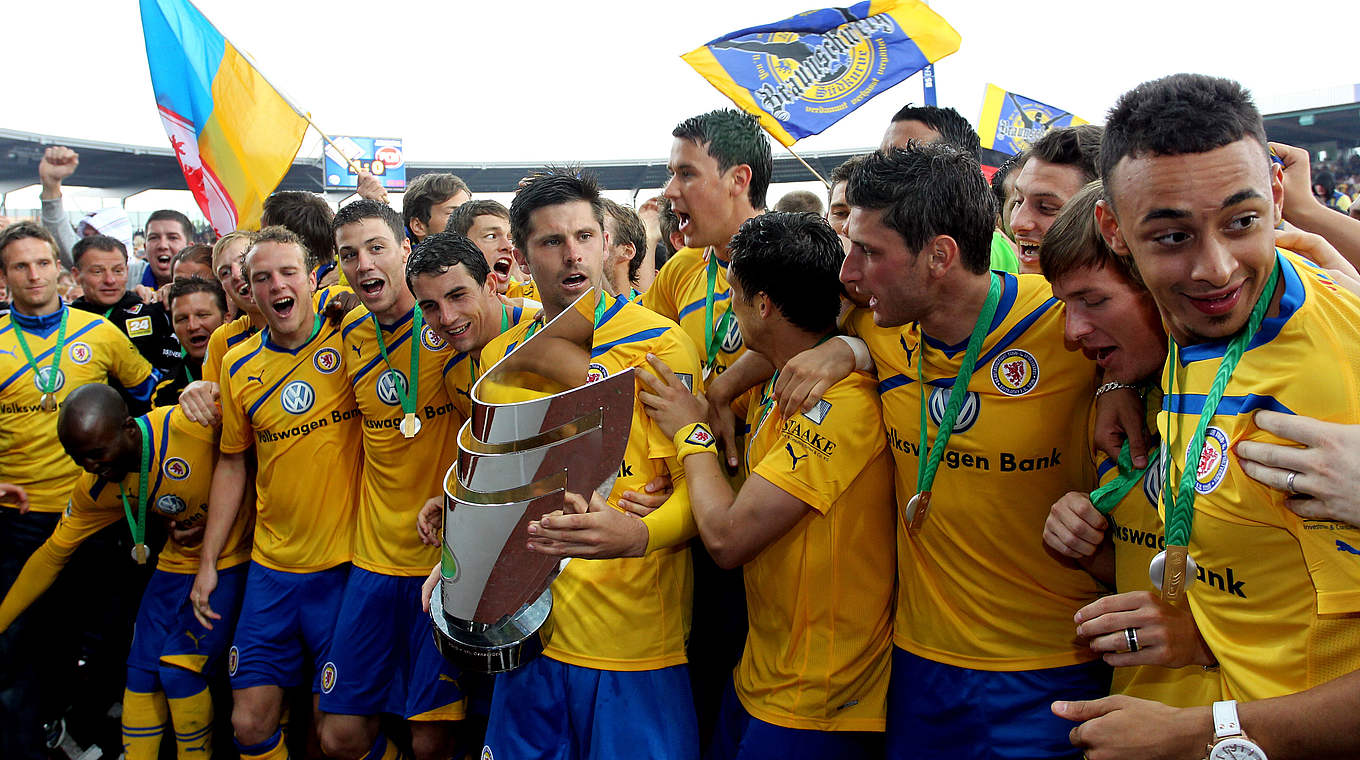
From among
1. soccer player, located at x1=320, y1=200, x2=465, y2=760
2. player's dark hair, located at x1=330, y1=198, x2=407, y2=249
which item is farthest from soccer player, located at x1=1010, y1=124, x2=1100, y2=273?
player's dark hair, located at x1=330, y1=198, x2=407, y2=249

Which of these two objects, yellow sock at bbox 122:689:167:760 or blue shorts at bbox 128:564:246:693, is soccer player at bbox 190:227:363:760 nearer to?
blue shorts at bbox 128:564:246:693

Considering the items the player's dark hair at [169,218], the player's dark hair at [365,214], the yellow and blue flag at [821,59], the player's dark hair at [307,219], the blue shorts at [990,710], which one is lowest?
the blue shorts at [990,710]

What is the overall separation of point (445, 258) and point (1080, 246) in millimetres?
2456

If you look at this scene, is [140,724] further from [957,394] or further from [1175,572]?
[1175,572]

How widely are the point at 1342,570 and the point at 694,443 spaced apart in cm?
163

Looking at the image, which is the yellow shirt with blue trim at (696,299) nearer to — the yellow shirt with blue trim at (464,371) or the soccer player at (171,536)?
the yellow shirt with blue trim at (464,371)

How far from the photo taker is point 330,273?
17.9 ft

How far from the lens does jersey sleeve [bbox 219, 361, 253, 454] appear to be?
4340 mm

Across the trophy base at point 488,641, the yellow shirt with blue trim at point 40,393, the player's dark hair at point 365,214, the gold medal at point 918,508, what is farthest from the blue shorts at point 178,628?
the gold medal at point 918,508

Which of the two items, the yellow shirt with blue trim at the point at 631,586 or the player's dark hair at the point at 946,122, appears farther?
the player's dark hair at the point at 946,122

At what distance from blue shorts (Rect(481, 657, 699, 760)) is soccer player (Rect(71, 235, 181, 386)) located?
15.1 ft

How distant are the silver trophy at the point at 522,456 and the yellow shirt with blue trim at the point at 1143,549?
1.21 m

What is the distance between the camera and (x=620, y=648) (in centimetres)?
283

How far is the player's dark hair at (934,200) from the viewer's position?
2268mm
